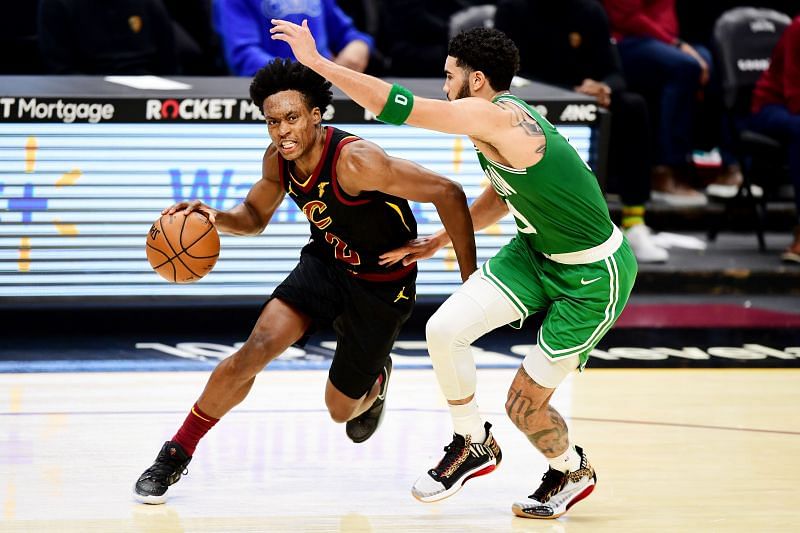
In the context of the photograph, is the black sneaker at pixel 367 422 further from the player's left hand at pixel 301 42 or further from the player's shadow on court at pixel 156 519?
the player's left hand at pixel 301 42

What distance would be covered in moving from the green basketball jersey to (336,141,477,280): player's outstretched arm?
8.3 inches

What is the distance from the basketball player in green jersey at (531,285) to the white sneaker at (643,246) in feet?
13.0

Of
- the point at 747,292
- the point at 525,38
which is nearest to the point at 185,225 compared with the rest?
the point at 525,38

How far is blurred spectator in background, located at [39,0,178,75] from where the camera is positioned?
323 inches

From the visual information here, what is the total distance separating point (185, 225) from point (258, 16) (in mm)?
3723

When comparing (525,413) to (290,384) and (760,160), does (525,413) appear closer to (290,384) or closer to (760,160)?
(290,384)

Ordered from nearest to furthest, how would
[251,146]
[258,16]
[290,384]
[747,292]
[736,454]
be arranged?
[736,454], [290,384], [251,146], [258,16], [747,292]

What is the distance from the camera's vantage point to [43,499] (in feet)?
15.8

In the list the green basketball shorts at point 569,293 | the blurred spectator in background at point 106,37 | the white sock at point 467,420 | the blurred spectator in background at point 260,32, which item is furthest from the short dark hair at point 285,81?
the blurred spectator in background at point 106,37

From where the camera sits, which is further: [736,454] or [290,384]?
A: [290,384]

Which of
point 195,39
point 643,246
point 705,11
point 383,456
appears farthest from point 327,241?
point 705,11

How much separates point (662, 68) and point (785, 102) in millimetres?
926

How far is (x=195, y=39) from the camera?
969 cm

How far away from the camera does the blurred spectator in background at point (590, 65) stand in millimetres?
8719
